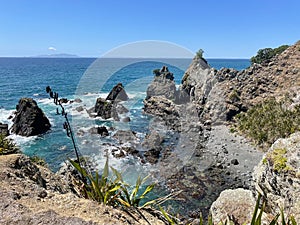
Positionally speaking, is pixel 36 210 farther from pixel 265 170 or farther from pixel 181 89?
pixel 181 89

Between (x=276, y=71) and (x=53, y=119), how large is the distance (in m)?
45.0

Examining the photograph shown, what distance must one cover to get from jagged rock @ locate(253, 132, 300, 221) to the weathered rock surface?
153 inches

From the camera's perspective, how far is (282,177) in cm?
775

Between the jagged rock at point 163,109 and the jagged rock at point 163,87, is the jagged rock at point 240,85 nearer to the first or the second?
the jagged rock at point 163,87

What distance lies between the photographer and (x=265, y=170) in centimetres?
866

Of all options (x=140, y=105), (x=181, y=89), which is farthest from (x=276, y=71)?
(x=140, y=105)

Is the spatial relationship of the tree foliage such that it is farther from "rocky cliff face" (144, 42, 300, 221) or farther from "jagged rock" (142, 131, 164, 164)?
"jagged rock" (142, 131, 164, 164)

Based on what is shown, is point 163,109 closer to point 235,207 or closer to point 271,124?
point 271,124

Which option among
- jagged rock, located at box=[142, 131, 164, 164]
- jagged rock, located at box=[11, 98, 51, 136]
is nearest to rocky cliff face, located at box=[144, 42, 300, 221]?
jagged rock, located at box=[142, 131, 164, 164]

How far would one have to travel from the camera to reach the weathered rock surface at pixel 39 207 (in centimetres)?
555

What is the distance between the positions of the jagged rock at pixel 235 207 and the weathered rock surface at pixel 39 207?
12.5 ft

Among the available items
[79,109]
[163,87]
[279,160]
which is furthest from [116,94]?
[279,160]

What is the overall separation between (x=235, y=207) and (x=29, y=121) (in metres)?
34.2

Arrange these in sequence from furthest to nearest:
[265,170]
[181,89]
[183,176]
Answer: [181,89] → [183,176] → [265,170]
